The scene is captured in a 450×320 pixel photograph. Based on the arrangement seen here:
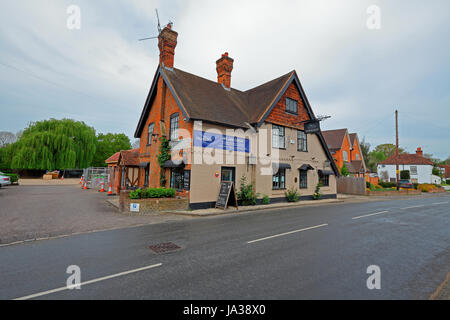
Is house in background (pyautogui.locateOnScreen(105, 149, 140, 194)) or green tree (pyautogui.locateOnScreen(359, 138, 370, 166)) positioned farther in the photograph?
green tree (pyautogui.locateOnScreen(359, 138, 370, 166))

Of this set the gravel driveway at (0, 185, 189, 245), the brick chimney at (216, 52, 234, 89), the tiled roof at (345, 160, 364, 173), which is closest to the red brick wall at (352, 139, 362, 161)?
the tiled roof at (345, 160, 364, 173)

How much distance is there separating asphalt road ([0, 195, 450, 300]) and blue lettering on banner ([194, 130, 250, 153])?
6.12m

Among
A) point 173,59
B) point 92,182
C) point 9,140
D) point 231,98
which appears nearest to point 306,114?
point 231,98

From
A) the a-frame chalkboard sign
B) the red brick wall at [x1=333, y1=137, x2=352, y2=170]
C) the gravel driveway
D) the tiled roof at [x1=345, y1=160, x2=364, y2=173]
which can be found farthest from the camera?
the tiled roof at [x1=345, y1=160, x2=364, y2=173]

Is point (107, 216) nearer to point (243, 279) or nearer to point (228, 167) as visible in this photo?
point (228, 167)

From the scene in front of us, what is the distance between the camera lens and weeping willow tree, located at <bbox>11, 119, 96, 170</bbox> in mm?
36344

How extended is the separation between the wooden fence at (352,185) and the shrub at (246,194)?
59.9 ft

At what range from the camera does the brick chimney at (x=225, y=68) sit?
1873 centimetres

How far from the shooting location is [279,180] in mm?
16969

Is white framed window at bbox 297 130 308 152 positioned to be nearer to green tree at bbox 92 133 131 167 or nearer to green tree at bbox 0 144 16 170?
green tree at bbox 0 144 16 170

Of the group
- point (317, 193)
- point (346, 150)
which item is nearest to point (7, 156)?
point (317, 193)

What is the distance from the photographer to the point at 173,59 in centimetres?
1619

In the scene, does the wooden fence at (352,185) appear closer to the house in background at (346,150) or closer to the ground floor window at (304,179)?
the house in background at (346,150)

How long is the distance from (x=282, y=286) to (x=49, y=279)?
14.3ft
